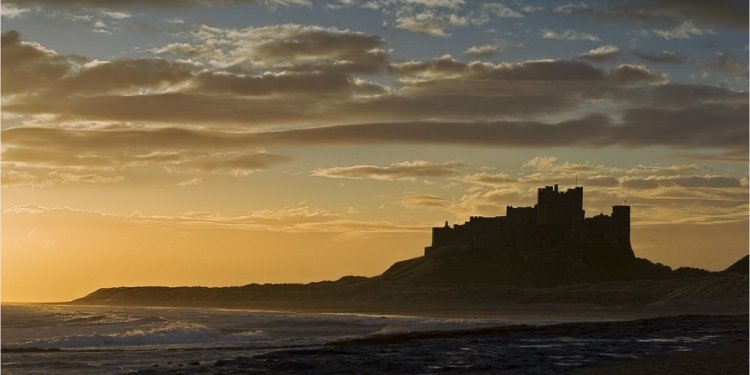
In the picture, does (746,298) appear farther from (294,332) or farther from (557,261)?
(557,261)

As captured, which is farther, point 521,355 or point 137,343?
point 137,343

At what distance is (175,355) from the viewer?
44.9 m

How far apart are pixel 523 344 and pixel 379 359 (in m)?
9.02

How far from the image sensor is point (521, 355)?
133ft

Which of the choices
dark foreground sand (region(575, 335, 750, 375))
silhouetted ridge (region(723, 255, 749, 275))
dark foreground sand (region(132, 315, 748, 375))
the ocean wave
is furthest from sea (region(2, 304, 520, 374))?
silhouetted ridge (region(723, 255, 749, 275))

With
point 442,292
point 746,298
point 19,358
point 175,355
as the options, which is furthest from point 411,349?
point 442,292

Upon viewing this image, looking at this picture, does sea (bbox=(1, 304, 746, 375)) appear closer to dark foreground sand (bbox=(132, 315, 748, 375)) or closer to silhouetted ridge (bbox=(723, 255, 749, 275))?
dark foreground sand (bbox=(132, 315, 748, 375))

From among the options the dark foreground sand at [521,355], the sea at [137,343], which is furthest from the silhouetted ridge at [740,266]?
the dark foreground sand at [521,355]

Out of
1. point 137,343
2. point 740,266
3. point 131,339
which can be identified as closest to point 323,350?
point 137,343

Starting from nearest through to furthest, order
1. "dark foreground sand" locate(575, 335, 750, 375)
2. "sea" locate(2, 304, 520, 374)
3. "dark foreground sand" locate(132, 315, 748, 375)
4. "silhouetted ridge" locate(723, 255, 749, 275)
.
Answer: "dark foreground sand" locate(575, 335, 750, 375) < "dark foreground sand" locate(132, 315, 748, 375) < "sea" locate(2, 304, 520, 374) < "silhouetted ridge" locate(723, 255, 749, 275)

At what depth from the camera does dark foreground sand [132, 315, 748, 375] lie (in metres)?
35.3

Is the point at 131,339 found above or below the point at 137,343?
above

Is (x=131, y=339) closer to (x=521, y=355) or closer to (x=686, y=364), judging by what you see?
(x=521, y=355)

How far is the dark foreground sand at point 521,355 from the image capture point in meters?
35.3
